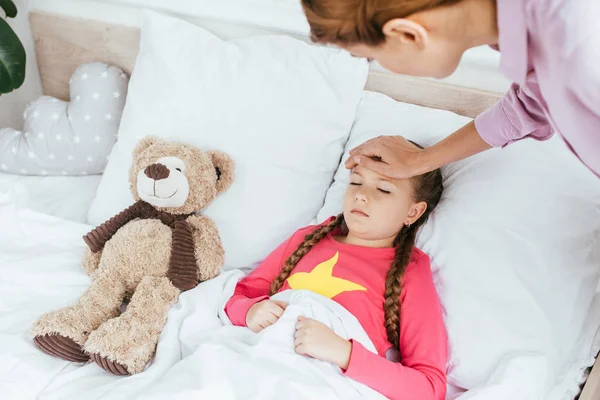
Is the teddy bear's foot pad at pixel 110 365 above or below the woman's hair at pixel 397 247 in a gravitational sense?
below

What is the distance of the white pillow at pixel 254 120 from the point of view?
1.36m

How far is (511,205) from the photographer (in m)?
1.16

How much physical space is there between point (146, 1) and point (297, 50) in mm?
512

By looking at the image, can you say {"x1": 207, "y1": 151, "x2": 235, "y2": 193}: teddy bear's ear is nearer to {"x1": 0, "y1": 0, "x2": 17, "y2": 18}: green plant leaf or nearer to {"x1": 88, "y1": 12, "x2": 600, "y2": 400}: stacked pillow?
{"x1": 88, "y1": 12, "x2": 600, "y2": 400}: stacked pillow

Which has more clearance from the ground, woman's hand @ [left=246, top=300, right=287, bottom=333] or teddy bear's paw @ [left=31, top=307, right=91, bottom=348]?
woman's hand @ [left=246, top=300, right=287, bottom=333]

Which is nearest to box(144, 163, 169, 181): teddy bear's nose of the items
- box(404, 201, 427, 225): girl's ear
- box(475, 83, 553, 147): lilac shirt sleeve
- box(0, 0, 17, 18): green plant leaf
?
box(404, 201, 427, 225): girl's ear

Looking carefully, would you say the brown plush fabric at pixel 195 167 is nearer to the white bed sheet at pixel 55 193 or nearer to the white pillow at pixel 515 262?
the white bed sheet at pixel 55 193

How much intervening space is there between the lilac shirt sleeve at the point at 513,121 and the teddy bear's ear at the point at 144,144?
0.71 meters

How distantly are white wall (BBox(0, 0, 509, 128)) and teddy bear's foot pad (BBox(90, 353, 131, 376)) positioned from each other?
94 centimetres

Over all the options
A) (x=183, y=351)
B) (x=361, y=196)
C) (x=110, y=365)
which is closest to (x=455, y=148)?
(x=361, y=196)

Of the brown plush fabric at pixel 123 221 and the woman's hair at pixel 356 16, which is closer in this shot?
the woman's hair at pixel 356 16

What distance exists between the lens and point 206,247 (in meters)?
1.26

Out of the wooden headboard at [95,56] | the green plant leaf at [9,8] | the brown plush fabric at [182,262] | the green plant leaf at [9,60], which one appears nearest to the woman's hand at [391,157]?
the wooden headboard at [95,56]

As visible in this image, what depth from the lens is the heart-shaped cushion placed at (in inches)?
63.9
